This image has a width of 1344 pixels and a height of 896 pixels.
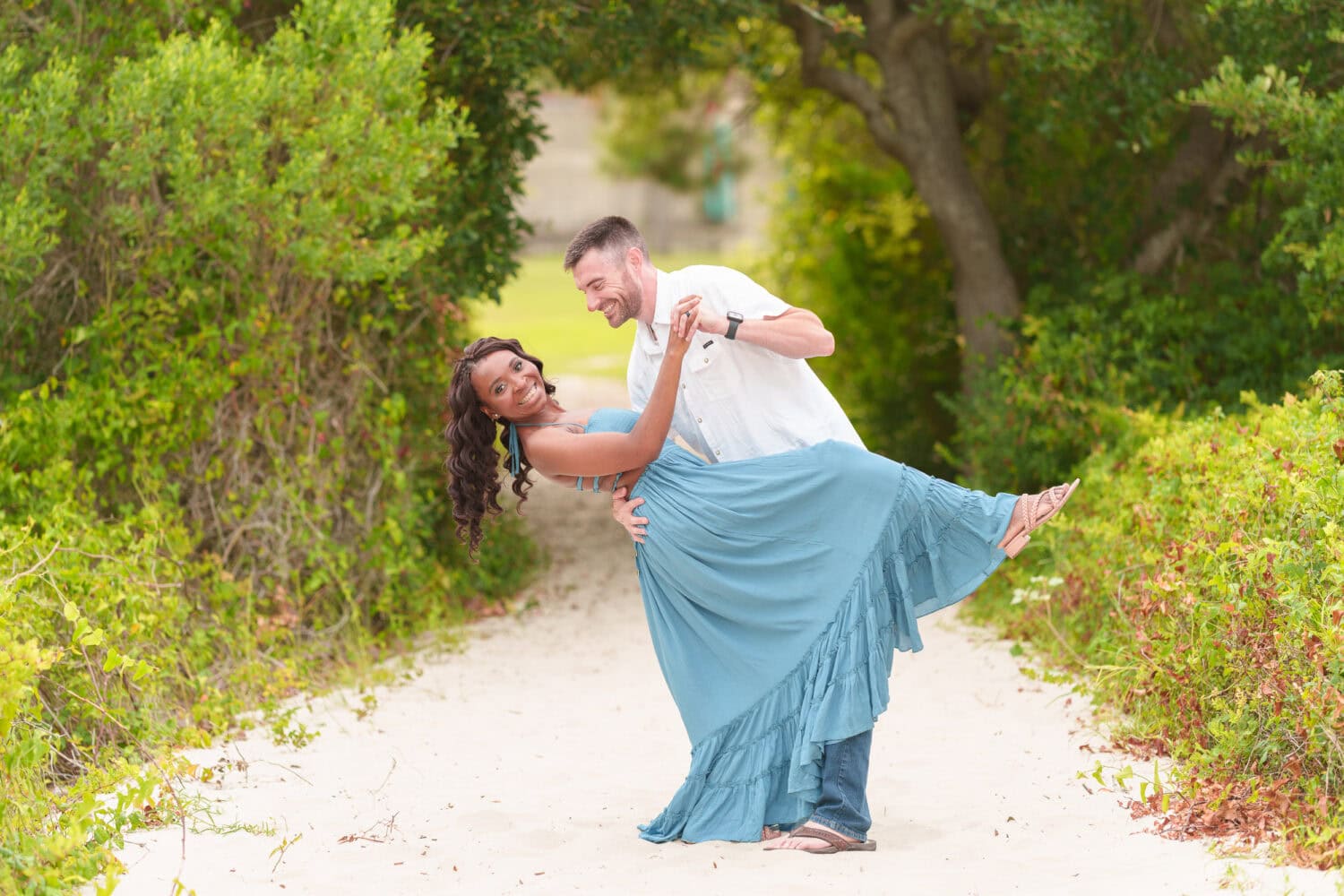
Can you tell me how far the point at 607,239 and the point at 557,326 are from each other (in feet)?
69.6

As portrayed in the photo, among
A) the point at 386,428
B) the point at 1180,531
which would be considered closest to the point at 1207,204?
the point at 1180,531

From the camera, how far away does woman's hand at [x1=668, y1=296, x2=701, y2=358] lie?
389cm

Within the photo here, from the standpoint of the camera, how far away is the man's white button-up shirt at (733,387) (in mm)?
4176

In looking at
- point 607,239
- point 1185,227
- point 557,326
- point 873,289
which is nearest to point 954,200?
point 1185,227

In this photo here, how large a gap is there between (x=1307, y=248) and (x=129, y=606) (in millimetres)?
5451

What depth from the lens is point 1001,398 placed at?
27.6ft

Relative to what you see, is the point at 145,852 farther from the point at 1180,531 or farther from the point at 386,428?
the point at 1180,531

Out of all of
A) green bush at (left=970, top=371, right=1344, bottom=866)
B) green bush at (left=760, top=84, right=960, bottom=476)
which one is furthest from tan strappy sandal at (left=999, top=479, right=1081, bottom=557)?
green bush at (left=760, top=84, right=960, bottom=476)

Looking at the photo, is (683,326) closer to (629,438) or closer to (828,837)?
(629,438)

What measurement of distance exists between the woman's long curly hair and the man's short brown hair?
0.36 meters

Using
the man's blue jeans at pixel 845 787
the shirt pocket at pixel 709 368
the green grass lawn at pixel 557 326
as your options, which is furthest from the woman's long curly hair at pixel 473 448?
the green grass lawn at pixel 557 326

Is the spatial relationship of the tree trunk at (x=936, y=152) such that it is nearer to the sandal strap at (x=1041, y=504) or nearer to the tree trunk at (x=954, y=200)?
the tree trunk at (x=954, y=200)

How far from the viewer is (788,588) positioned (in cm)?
424

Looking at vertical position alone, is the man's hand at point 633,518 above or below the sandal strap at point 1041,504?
below
